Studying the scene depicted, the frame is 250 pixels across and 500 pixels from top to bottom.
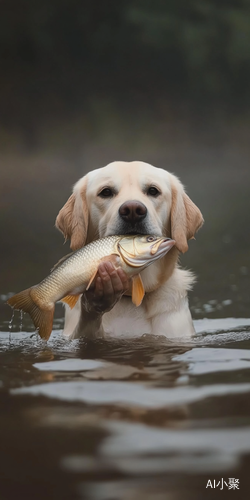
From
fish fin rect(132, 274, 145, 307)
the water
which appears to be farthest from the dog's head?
the water

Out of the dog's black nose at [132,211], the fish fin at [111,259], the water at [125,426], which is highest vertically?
the dog's black nose at [132,211]

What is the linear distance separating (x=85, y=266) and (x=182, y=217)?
1311 mm

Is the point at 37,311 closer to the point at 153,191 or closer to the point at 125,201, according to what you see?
the point at 125,201

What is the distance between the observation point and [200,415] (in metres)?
2.01

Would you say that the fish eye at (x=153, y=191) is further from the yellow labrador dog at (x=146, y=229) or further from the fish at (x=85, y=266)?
the fish at (x=85, y=266)

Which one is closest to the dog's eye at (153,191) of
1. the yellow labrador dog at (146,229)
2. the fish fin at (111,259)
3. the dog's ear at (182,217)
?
the yellow labrador dog at (146,229)

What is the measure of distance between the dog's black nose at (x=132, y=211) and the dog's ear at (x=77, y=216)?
2.33 feet

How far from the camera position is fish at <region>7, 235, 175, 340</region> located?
3.06 metres

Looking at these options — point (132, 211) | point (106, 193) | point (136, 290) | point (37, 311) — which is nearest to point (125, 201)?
point (132, 211)

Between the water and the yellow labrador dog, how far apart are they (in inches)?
34.3

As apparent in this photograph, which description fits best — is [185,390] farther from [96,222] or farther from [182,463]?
[96,222]

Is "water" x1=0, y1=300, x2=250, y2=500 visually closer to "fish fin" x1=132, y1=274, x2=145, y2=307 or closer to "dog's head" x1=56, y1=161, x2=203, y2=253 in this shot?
"fish fin" x1=132, y1=274, x2=145, y2=307

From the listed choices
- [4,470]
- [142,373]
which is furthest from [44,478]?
[142,373]

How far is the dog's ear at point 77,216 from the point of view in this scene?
13.5 feet
